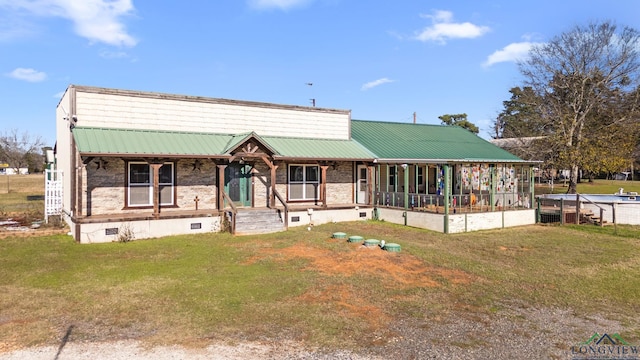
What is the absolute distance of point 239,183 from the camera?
18812 millimetres

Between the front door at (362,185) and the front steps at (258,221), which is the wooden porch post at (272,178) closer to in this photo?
the front steps at (258,221)

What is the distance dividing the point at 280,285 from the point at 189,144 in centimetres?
965

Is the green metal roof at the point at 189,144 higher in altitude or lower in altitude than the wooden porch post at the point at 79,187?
higher

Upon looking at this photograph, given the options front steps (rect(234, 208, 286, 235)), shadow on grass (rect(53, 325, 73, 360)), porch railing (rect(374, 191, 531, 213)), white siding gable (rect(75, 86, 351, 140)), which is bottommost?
shadow on grass (rect(53, 325, 73, 360))

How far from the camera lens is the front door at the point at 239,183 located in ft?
60.8

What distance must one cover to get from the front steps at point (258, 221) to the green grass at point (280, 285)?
4.40 feet

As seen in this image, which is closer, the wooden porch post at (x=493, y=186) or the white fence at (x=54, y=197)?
the white fence at (x=54, y=197)

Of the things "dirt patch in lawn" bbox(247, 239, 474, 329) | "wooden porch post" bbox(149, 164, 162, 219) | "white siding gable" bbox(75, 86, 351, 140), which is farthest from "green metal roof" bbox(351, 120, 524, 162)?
"wooden porch post" bbox(149, 164, 162, 219)

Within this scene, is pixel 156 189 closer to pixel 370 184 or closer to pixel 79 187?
pixel 79 187

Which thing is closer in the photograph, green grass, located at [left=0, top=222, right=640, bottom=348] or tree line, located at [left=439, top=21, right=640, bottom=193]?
green grass, located at [left=0, top=222, right=640, bottom=348]

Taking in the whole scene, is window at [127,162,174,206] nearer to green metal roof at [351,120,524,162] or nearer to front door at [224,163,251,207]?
front door at [224,163,251,207]

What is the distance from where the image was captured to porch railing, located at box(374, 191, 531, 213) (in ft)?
61.5

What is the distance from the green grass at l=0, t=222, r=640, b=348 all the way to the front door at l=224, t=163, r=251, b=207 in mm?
3750

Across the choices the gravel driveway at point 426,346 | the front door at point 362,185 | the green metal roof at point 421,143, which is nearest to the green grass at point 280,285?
the gravel driveway at point 426,346
